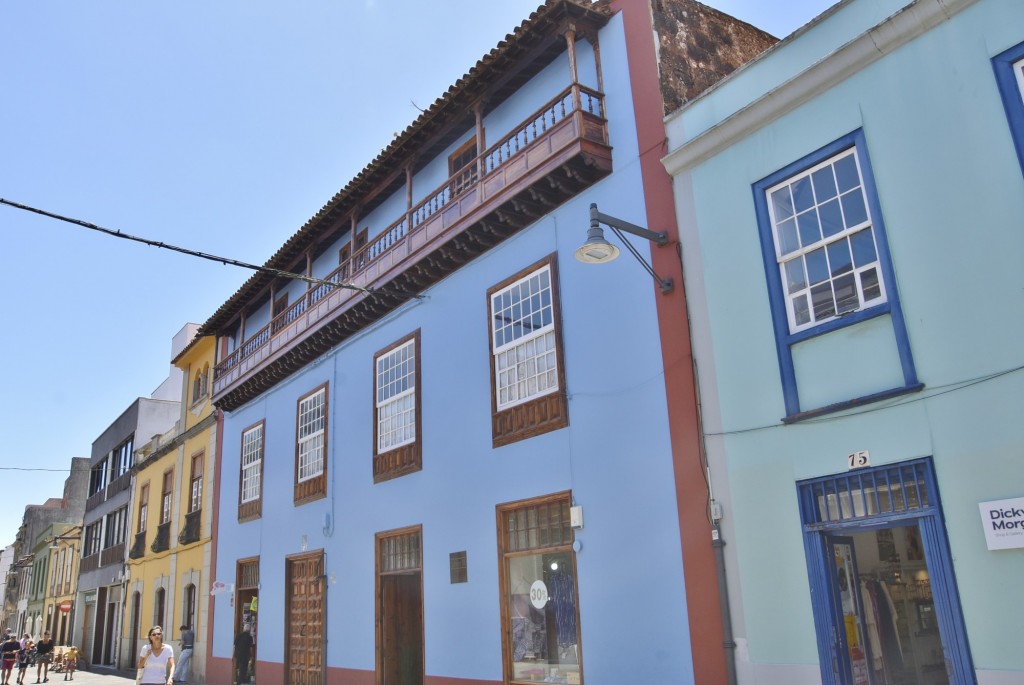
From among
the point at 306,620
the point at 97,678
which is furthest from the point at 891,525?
the point at 97,678

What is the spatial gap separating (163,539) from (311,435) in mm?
10244

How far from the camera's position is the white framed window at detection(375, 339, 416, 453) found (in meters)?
13.6

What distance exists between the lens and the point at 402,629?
1363cm

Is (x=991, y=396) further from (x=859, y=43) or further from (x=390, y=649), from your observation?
(x=390, y=649)

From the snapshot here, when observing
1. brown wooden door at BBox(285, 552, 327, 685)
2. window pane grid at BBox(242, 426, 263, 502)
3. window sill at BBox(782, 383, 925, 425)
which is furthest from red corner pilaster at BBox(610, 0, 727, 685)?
window pane grid at BBox(242, 426, 263, 502)

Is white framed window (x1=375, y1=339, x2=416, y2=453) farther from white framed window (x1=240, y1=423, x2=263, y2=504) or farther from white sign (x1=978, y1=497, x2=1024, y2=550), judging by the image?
white sign (x1=978, y1=497, x2=1024, y2=550)

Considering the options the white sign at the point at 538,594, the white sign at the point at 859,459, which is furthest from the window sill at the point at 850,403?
the white sign at the point at 538,594

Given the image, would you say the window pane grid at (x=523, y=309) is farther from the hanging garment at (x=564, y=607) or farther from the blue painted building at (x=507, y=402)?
the hanging garment at (x=564, y=607)

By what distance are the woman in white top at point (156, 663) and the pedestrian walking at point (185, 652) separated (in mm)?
11084

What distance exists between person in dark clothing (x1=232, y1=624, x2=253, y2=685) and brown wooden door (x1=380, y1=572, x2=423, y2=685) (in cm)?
583

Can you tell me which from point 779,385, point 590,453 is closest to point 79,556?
point 590,453

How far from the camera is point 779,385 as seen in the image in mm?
7992

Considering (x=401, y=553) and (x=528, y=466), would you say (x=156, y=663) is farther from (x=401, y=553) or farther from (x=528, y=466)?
(x=528, y=466)

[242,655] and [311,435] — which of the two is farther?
[242,655]
